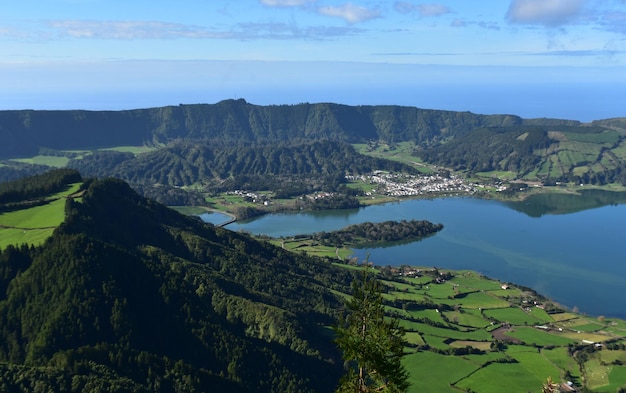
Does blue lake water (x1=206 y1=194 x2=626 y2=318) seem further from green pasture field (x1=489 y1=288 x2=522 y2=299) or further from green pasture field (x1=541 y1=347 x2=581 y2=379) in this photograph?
green pasture field (x1=541 y1=347 x2=581 y2=379)

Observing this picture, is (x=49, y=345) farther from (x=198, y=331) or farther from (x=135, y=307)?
(x=198, y=331)

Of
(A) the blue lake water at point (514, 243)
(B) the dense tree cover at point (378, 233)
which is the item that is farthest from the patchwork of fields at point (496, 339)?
(B) the dense tree cover at point (378, 233)

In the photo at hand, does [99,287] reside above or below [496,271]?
above

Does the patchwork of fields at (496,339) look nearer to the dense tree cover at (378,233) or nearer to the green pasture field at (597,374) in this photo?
the green pasture field at (597,374)

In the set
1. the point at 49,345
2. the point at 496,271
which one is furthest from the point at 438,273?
the point at 49,345

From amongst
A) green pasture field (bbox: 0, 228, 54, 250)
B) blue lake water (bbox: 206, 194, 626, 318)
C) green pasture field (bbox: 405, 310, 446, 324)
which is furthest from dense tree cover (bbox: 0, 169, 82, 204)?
green pasture field (bbox: 405, 310, 446, 324)

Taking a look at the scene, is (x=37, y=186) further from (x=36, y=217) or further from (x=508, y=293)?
(x=508, y=293)
